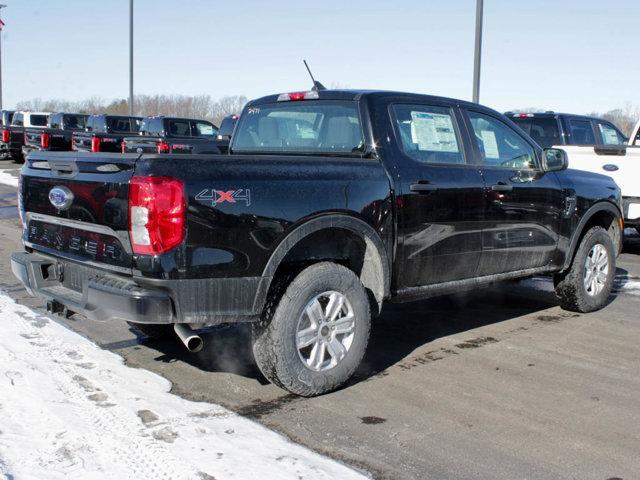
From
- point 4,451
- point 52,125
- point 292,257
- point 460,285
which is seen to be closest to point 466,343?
point 460,285

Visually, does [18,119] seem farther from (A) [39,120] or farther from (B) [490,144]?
(B) [490,144]

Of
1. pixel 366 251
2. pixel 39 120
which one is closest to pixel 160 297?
pixel 366 251

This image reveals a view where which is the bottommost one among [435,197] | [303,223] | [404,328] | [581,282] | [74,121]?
[404,328]

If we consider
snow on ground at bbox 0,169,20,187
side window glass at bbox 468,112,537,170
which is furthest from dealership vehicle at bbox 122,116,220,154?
side window glass at bbox 468,112,537,170

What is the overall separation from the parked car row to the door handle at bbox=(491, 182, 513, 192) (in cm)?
1142

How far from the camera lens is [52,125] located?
2808cm

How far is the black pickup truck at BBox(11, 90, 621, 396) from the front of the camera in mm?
3781

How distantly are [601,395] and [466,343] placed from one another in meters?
1.30

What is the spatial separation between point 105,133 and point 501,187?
62.6 feet

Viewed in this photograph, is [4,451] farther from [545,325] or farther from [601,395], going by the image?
[545,325]

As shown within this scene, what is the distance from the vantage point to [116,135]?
22.6 metres

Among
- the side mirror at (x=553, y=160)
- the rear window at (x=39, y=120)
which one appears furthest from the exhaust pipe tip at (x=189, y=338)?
the rear window at (x=39, y=120)

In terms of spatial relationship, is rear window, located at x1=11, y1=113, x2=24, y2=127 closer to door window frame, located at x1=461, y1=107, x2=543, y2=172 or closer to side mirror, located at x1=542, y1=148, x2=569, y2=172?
door window frame, located at x1=461, y1=107, x2=543, y2=172

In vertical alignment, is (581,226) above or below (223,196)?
below
